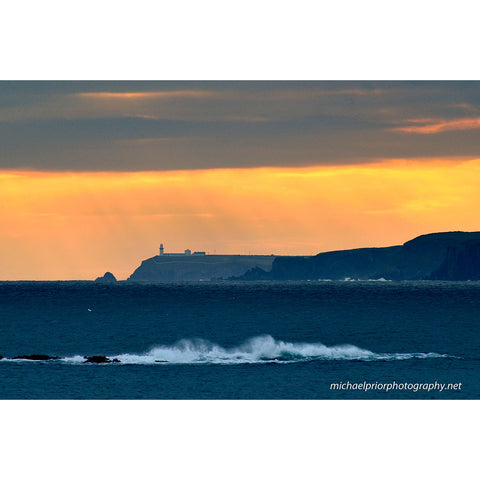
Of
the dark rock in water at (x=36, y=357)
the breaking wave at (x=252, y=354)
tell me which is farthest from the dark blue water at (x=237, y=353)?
the dark rock in water at (x=36, y=357)

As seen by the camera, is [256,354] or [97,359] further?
[256,354]

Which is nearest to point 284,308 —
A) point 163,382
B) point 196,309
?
point 196,309

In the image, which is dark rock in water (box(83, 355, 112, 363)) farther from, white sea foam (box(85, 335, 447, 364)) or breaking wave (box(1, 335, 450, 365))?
white sea foam (box(85, 335, 447, 364))

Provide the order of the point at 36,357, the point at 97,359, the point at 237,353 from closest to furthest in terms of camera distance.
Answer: the point at 97,359
the point at 36,357
the point at 237,353

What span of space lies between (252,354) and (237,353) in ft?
4.41

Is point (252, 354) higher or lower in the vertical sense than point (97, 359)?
lower

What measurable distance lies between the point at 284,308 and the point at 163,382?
2966 inches

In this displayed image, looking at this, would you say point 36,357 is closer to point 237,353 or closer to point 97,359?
point 97,359

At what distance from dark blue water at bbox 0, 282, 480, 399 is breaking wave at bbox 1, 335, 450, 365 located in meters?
0.08

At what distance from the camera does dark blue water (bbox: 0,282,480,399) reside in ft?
155

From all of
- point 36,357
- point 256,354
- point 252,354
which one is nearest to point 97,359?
point 36,357

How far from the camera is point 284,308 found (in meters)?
A: 124

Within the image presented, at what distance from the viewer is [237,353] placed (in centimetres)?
6391

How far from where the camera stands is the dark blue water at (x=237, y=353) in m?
47.1
